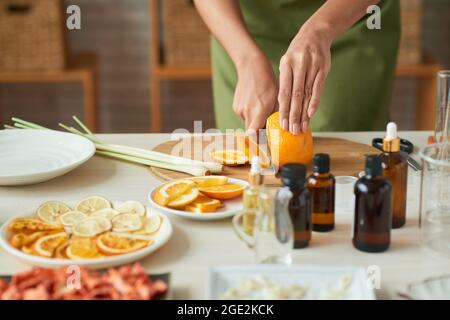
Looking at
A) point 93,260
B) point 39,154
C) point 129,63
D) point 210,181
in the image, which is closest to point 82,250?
point 93,260

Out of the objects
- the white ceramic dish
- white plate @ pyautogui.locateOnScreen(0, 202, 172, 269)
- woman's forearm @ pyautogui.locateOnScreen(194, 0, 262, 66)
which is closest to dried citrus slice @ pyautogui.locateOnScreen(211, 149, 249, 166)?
woman's forearm @ pyautogui.locateOnScreen(194, 0, 262, 66)

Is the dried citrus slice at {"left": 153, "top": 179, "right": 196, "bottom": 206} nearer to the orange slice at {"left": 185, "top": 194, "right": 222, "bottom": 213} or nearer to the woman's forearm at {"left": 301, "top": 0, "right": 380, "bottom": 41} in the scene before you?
the orange slice at {"left": 185, "top": 194, "right": 222, "bottom": 213}

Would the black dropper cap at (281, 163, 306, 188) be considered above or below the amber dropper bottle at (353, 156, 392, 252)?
above

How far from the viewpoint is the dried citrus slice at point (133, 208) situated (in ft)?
4.33

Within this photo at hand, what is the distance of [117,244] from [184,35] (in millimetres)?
2206

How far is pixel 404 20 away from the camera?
3.23 m

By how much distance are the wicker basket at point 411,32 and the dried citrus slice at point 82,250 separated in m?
2.37

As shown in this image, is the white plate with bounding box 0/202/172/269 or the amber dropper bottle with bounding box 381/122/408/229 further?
the amber dropper bottle with bounding box 381/122/408/229

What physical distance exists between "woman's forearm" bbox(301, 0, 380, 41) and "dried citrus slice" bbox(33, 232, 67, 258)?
32.7 inches

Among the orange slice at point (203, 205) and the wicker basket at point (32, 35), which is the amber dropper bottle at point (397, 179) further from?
the wicker basket at point (32, 35)

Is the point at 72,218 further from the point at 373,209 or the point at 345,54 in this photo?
the point at 345,54

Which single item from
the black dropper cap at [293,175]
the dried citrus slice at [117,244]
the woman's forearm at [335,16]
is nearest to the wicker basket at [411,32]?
the woman's forearm at [335,16]

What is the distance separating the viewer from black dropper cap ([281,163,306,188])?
3.85 feet
